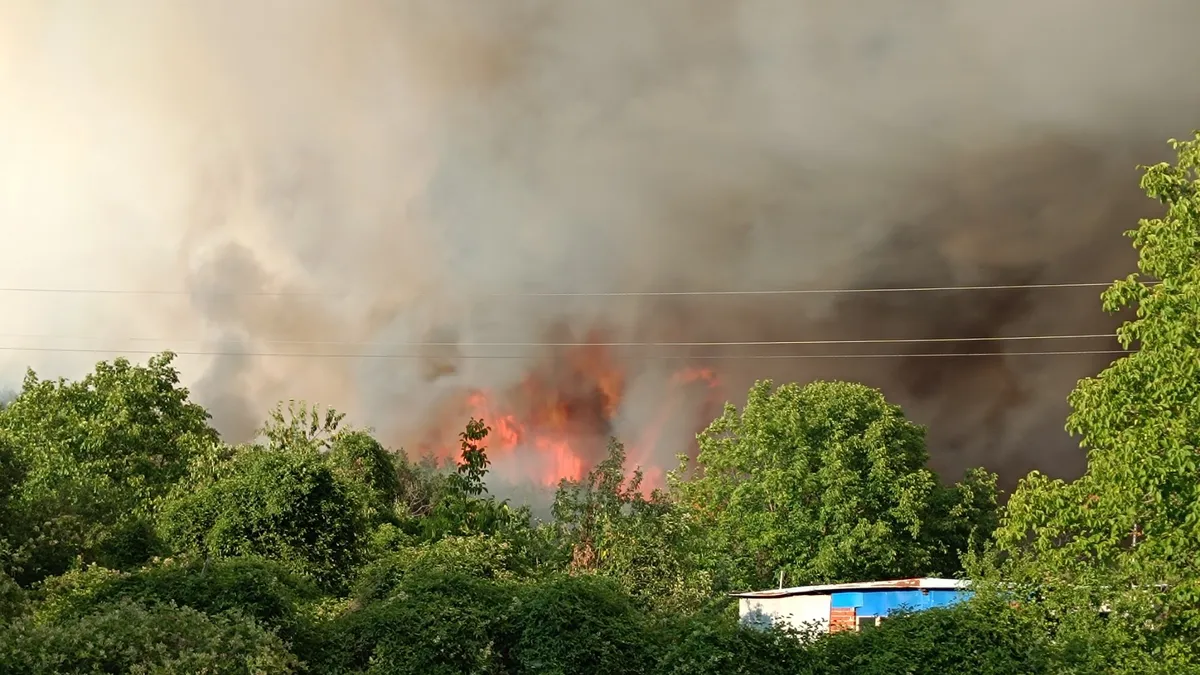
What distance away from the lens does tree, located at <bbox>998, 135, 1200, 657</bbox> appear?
18.2 m

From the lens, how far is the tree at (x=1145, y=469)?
59.7ft

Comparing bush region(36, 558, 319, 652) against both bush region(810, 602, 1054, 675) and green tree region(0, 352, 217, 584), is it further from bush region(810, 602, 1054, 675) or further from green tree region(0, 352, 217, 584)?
green tree region(0, 352, 217, 584)

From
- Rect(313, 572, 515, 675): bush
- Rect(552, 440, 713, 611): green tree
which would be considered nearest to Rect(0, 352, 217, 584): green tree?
Rect(552, 440, 713, 611): green tree

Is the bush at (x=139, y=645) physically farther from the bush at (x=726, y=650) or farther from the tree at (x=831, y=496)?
the tree at (x=831, y=496)

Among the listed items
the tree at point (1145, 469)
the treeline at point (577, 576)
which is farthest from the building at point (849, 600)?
the tree at point (1145, 469)

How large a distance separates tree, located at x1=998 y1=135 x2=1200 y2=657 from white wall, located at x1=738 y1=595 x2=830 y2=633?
11.0 metres

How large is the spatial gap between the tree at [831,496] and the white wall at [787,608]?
6.56m

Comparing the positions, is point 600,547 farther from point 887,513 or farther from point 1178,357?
point 887,513

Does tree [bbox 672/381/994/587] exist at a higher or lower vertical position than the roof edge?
higher

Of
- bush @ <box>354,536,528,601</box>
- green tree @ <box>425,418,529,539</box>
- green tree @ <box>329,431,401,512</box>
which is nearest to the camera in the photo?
bush @ <box>354,536,528,601</box>

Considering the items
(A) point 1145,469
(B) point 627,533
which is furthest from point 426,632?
(B) point 627,533

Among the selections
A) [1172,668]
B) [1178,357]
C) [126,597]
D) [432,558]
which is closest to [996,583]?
[1172,668]

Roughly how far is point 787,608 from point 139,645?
21566 millimetres

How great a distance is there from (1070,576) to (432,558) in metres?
11.8
